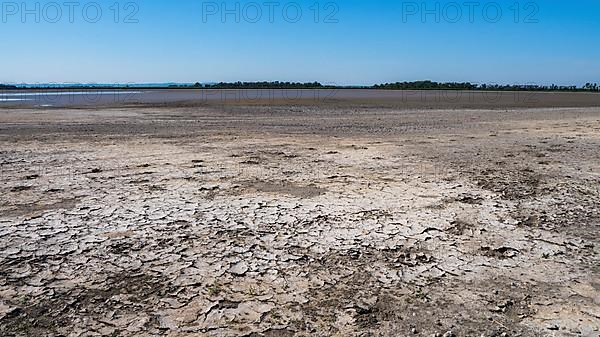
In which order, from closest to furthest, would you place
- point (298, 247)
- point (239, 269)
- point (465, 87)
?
point (239, 269) < point (298, 247) < point (465, 87)

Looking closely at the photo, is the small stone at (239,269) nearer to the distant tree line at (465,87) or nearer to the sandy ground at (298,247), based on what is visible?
the sandy ground at (298,247)

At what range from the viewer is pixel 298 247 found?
4039 millimetres

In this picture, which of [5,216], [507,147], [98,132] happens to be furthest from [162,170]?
[507,147]

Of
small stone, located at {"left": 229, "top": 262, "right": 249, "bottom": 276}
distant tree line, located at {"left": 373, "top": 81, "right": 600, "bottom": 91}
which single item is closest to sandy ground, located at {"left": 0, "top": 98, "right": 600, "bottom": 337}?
small stone, located at {"left": 229, "top": 262, "right": 249, "bottom": 276}

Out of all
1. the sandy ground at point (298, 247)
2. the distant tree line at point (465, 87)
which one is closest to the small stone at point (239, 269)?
the sandy ground at point (298, 247)

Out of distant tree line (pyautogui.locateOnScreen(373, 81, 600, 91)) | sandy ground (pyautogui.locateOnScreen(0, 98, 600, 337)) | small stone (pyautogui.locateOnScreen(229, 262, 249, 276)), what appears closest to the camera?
sandy ground (pyautogui.locateOnScreen(0, 98, 600, 337))

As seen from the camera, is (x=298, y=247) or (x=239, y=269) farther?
(x=298, y=247)

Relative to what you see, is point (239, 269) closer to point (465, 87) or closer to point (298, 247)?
point (298, 247)

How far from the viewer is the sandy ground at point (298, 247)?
9.50ft

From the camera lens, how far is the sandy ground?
2895 millimetres

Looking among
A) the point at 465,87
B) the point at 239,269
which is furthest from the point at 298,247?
the point at 465,87

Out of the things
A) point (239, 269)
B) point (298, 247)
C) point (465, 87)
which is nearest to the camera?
point (239, 269)

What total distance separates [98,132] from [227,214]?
9.24 m

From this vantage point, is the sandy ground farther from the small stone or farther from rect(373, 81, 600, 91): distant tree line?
rect(373, 81, 600, 91): distant tree line
